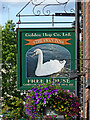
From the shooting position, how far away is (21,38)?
10.7 feet

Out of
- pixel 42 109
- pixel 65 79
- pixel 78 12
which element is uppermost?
pixel 78 12

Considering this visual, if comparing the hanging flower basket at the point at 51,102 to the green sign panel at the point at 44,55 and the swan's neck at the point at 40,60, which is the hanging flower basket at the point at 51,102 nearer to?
the green sign panel at the point at 44,55

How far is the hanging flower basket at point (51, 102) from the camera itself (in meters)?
2.81

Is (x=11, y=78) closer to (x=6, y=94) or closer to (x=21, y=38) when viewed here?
(x=6, y=94)

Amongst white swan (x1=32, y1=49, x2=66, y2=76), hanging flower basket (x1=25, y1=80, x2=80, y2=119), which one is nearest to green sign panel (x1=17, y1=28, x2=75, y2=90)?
white swan (x1=32, y1=49, x2=66, y2=76)

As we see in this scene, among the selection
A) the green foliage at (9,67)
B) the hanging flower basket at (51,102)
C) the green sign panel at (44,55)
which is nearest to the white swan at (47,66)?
the green sign panel at (44,55)

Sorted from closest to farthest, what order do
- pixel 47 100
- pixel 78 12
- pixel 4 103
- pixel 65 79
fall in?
pixel 47 100, pixel 65 79, pixel 78 12, pixel 4 103

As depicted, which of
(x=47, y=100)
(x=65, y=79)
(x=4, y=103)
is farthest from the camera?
(x=4, y=103)

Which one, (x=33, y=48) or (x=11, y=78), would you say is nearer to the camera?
(x=33, y=48)

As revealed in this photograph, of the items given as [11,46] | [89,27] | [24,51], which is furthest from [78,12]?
[11,46]

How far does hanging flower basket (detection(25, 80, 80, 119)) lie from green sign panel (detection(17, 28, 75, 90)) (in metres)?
0.32

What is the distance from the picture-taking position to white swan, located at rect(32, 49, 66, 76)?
331 centimetres

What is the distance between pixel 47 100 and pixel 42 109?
11cm

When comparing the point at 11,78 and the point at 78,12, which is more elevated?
the point at 78,12
